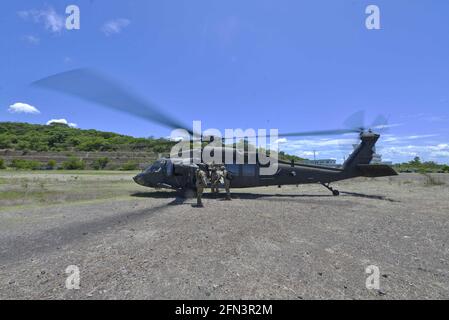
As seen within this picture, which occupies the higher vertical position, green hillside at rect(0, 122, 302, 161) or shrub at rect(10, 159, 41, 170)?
green hillside at rect(0, 122, 302, 161)

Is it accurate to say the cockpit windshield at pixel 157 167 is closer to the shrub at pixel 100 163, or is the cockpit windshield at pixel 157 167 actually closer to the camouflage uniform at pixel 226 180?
the camouflage uniform at pixel 226 180

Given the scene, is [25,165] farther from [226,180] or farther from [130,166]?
[226,180]

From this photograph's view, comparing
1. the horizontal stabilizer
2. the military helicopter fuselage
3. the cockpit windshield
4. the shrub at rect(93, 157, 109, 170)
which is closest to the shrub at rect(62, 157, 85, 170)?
the shrub at rect(93, 157, 109, 170)

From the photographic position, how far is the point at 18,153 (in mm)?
55875

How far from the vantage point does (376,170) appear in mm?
15375

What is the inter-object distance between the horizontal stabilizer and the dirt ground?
233 inches

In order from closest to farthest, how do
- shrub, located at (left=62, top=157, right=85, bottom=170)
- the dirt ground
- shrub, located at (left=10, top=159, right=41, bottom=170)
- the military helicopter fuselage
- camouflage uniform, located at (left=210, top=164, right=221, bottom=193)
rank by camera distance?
1. the dirt ground
2. camouflage uniform, located at (left=210, top=164, right=221, bottom=193)
3. the military helicopter fuselage
4. shrub, located at (left=10, top=159, right=41, bottom=170)
5. shrub, located at (left=62, top=157, right=85, bottom=170)

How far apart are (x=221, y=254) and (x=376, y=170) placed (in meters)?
13.7

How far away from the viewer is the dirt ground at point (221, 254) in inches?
150

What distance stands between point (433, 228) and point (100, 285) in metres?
8.83

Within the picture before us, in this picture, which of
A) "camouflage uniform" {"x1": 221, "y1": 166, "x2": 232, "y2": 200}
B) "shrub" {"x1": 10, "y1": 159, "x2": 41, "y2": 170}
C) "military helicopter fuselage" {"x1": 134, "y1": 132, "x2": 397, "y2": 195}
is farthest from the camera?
"shrub" {"x1": 10, "y1": 159, "x2": 41, "y2": 170}

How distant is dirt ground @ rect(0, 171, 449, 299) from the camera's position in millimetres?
3812

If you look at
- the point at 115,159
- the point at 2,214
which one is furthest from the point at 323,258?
the point at 115,159

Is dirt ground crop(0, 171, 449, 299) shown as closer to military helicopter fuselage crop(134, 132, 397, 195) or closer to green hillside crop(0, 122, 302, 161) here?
military helicopter fuselage crop(134, 132, 397, 195)
